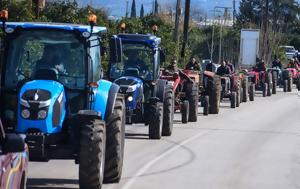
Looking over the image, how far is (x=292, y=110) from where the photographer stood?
31250mm

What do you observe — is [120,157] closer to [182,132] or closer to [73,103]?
[73,103]

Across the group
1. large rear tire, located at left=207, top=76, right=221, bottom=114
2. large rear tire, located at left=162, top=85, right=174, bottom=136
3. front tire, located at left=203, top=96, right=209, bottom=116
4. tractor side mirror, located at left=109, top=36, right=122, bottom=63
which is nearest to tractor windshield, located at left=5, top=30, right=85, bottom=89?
tractor side mirror, located at left=109, top=36, right=122, bottom=63

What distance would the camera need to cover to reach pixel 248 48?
5162cm

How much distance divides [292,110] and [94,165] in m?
21.8

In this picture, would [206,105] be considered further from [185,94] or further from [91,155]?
[91,155]

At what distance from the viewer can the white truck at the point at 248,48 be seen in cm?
5134

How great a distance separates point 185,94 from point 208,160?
8.95 meters

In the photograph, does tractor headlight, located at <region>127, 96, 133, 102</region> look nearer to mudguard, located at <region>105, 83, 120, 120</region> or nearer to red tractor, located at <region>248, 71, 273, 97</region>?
mudguard, located at <region>105, 83, 120, 120</region>

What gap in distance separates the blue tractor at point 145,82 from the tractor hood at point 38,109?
7.63m

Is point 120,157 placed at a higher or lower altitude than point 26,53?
lower

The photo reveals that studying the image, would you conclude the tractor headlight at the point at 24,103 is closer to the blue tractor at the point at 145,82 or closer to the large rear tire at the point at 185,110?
the blue tractor at the point at 145,82

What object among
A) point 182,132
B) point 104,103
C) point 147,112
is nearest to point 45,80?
point 104,103

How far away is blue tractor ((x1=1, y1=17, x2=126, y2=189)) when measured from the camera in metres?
10.5

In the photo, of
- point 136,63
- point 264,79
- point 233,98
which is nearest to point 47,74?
point 136,63
